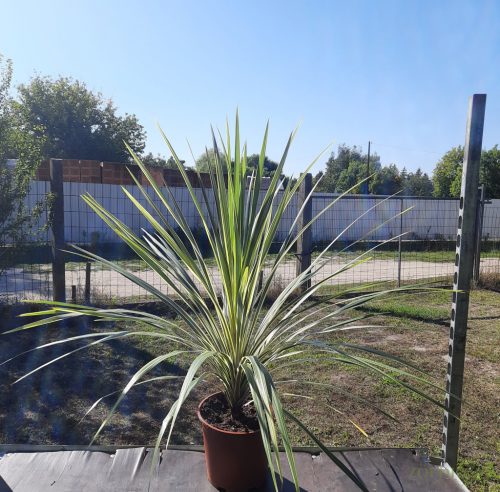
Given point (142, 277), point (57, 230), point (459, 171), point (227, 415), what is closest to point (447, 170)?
point (459, 171)

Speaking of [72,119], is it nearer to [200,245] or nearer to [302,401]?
[200,245]

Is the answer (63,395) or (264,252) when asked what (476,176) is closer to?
(264,252)

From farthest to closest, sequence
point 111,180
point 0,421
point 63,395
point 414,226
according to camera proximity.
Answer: point 414,226 → point 111,180 → point 63,395 → point 0,421

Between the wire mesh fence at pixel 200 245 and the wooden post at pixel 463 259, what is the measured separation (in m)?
2.73

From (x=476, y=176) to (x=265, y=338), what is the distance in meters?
1.07

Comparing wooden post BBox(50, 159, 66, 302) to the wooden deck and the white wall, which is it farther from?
the wooden deck

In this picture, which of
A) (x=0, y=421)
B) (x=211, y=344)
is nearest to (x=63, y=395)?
(x=0, y=421)

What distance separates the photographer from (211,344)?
1.76m

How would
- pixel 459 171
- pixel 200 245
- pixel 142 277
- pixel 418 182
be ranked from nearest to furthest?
pixel 142 277 → pixel 200 245 → pixel 459 171 → pixel 418 182

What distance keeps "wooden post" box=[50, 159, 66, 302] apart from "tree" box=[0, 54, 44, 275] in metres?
0.18

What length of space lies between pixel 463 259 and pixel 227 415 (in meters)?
1.17

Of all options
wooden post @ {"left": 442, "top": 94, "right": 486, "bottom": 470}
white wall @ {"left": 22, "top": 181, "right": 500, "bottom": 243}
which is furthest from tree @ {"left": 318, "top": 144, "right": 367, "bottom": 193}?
wooden post @ {"left": 442, "top": 94, "right": 486, "bottom": 470}

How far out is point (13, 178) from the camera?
14.6ft

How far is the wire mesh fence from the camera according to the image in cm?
551
